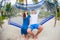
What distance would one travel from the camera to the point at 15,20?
199cm

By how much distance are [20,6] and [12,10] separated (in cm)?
11

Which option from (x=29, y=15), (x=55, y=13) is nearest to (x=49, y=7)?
(x=55, y=13)

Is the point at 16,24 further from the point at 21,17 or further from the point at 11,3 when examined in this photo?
the point at 11,3

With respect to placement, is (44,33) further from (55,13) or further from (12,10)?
(12,10)

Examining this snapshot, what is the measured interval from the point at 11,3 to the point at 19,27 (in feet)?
1.00

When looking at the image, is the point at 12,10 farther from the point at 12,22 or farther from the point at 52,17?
the point at 52,17

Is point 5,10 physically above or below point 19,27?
above

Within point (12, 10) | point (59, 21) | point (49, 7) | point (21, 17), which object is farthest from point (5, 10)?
point (59, 21)

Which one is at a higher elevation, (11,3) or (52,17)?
(11,3)

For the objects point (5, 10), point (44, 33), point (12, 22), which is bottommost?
point (44, 33)

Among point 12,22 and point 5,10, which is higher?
point 5,10

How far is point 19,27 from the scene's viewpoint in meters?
1.97

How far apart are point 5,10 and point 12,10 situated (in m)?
0.09

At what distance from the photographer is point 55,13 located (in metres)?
1.98
